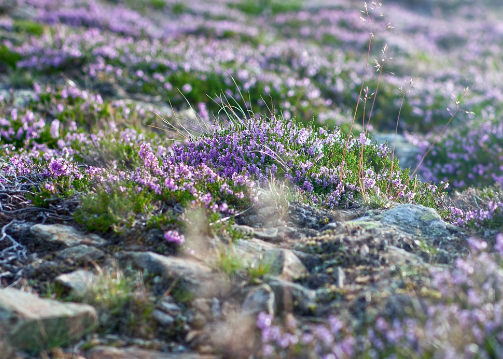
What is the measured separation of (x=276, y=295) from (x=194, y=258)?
790 mm

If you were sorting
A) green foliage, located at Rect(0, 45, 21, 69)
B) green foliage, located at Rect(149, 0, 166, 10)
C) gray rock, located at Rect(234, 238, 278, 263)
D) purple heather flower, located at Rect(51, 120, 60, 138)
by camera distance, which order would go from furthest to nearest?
1. green foliage, located at Rect(149, 0, 166, 10)
2. green foliage, located at Rect(0, 45, 21, 69)
3. purple heather flower, located at Rect(51, 120, 60, 138)
4. gray rock, located at Rect(234, 238, 278, 263)

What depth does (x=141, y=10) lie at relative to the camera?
58.8 feet

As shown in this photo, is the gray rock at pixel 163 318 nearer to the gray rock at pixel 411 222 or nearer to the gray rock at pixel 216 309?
the gray rock at pixel 216 309

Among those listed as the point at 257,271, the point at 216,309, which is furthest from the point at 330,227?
the point at 216,309

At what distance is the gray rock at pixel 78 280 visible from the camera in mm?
3207

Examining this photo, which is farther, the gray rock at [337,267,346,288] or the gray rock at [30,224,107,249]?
the gray rock at [30,224,107,249]

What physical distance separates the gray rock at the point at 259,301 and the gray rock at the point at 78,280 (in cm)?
108

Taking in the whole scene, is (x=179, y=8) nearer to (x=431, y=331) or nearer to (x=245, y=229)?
(x=245, y=229)

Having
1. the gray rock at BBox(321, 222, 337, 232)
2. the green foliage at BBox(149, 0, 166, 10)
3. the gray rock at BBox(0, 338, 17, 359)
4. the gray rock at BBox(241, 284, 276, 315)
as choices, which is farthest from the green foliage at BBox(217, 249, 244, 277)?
the green foliage at BBox(149, 0, 166, 10)

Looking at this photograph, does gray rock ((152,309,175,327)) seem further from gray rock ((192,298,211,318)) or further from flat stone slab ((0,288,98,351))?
flat stone slab ((0,288,98,351))

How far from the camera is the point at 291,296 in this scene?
3.11m

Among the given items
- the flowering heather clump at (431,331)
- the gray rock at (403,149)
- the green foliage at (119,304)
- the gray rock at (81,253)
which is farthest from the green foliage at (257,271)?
the gray rock at (403,149)

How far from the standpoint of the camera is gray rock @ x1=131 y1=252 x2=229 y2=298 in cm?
327

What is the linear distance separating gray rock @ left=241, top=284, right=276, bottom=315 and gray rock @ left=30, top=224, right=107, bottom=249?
4.63 ft
